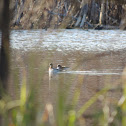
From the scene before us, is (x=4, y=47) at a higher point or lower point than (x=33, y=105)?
higher

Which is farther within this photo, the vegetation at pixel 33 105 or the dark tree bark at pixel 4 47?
the dark tree bark at pixel 4 47

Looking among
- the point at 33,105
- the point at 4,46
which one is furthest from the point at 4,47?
the point at 33,105

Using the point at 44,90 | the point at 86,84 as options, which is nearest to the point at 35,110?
the point at 44,90

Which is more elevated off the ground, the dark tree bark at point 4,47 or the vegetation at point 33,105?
the dark tree bark at point 4,47

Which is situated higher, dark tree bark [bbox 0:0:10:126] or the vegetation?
dark tree bark [bbox 0:0:10:126]

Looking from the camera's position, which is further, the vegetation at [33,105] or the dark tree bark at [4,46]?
the dark tree bark at [4,46]

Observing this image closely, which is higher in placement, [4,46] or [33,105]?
[4,46]

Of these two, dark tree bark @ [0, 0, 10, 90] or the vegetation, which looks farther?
dark tree bark @ [0, 0, 10, 90]

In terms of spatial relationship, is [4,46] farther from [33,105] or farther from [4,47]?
[33,105]

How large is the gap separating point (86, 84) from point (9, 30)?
Answer: 8839 millimetres

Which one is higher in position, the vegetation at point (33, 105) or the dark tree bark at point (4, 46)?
the dark tree bark at point (4, 46)

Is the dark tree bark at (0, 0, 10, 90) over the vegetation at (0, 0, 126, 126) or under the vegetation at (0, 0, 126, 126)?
over

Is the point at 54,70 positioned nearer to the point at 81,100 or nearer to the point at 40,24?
the point at 81,100

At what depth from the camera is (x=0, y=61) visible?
10.4 feet
